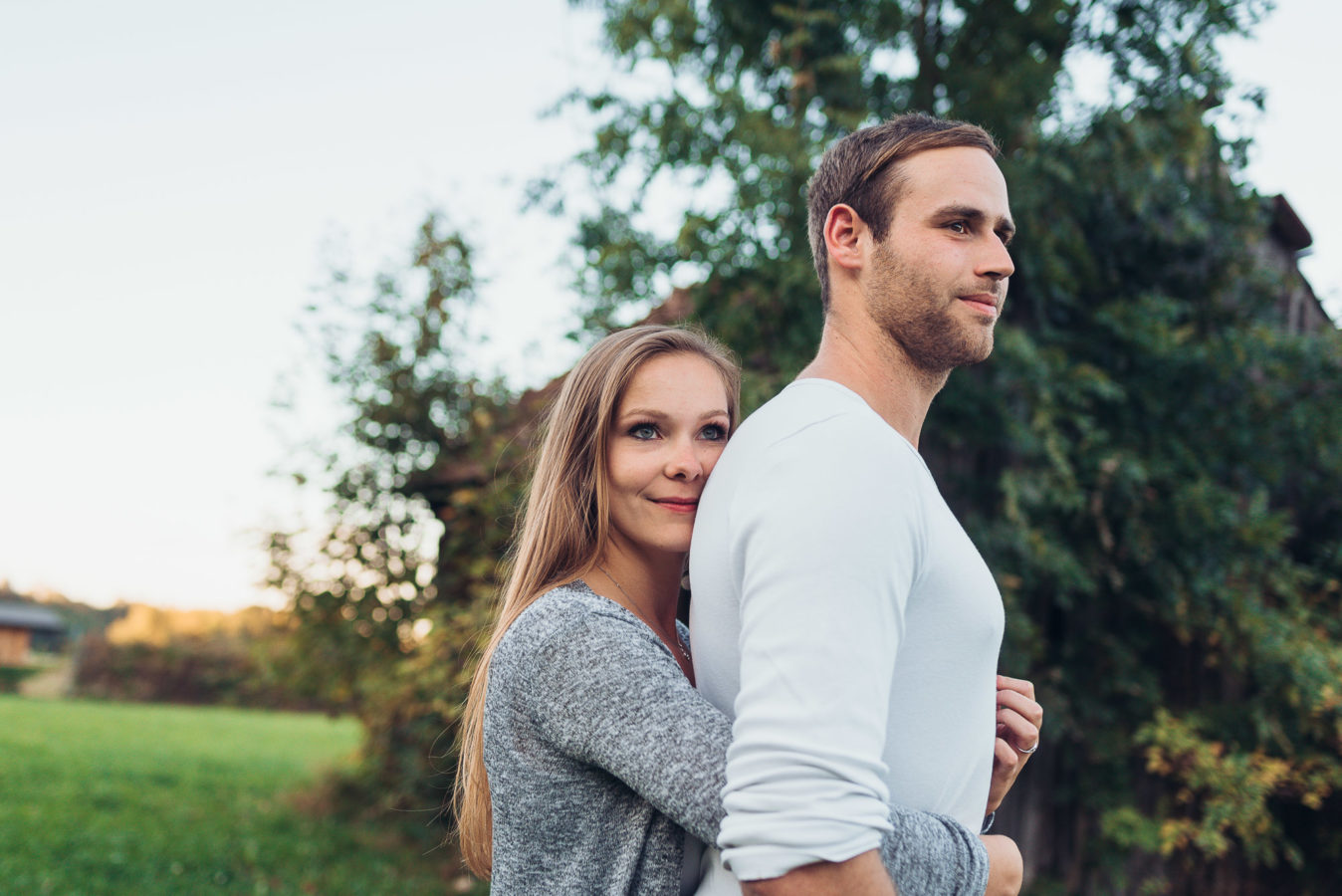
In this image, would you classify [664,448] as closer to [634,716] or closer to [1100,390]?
[634,716]

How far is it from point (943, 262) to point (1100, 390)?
14.1 feet

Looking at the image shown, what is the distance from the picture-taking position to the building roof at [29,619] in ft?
171

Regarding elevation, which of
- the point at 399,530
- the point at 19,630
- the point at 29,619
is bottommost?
the point at 19,630

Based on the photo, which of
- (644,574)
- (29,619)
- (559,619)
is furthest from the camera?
(29,619)

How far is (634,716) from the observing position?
1.27 metres

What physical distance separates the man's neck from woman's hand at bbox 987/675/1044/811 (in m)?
0.48

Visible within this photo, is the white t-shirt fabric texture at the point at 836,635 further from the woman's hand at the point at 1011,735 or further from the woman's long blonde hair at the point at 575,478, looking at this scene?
the woman's long blonde hair at the point at 575,478

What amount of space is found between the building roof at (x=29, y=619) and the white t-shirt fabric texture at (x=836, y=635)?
2476 inches

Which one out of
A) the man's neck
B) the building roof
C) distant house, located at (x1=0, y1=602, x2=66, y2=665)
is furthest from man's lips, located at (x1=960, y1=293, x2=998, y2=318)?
the building roof

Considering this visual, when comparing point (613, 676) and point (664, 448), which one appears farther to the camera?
point (664, 448)

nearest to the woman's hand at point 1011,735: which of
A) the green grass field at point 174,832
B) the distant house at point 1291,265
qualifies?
the distant house at point 1291,265

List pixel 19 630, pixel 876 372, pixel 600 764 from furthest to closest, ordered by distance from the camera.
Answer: pixel 19 630 → pixel 876 372 → pixel 600 764

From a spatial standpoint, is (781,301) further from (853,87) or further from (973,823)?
(973,823)

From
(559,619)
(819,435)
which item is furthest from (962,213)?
(559,619)
